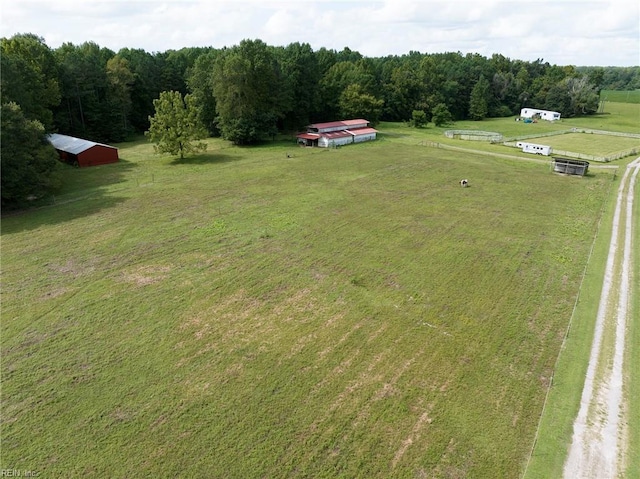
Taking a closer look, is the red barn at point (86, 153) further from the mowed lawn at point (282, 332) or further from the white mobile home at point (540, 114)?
the white mobile home at point (540, 114)

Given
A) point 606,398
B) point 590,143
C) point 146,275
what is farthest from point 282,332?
point 590,143

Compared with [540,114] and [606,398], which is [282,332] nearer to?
[606,398]

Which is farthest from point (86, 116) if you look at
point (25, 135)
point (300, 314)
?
point (300, 314)

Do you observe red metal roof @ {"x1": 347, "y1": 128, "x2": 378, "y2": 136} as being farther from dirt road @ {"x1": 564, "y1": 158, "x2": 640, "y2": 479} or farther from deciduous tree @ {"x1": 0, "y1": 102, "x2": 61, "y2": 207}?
dirt road @ {"x1": 564, "y1": 158, "x2": 640, "y2": 479}

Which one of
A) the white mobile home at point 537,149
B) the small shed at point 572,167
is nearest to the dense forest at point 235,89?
the white mobile home at point 537,149

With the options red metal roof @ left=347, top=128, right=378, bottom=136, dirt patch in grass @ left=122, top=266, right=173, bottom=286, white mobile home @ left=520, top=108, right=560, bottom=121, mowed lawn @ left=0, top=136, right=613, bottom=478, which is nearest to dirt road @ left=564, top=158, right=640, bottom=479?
mowed lawn @ left=0, top=136, right=613, bottom=478
